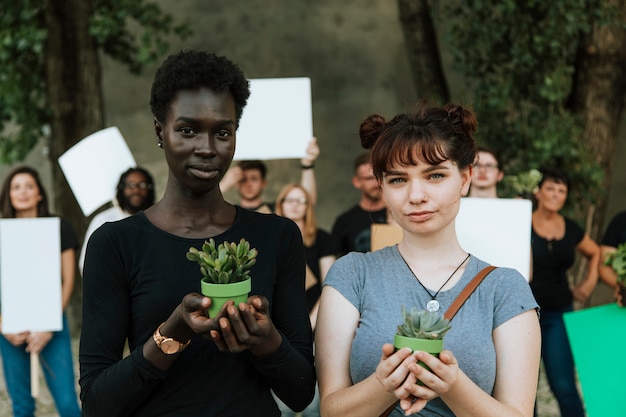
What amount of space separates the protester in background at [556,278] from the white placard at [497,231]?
1.99m

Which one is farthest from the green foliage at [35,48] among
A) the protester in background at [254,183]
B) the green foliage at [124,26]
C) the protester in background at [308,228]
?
Result: the protester in background at [308,228]

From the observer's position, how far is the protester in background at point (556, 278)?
17.6ft

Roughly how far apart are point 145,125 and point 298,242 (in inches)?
307

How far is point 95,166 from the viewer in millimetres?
4977

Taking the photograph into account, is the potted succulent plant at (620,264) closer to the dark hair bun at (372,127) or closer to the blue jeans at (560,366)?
the blue jeans at (560,366)

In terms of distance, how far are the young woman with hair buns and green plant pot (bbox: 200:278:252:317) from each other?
41cm

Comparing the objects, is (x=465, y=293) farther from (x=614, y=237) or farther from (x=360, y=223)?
(x=614, y=237)

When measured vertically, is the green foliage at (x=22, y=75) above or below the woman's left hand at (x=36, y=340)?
above

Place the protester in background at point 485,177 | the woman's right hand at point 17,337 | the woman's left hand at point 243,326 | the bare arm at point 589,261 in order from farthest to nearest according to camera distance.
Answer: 1. the bare arm at point 589,261
2. the woman's right hand at point 17,337
3. the protester in background at point 485,177
4. the woman's left hand at point 243,326

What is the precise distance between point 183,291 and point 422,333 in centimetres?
57

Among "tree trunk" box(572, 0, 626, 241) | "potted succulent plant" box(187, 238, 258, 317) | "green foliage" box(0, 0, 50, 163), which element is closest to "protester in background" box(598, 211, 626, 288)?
"tree trunk" box(572, 0, 626, 241)

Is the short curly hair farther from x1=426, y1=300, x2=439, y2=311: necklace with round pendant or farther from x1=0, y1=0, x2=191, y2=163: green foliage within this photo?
x1=0, y1=0, x2=191, y2=163: green foliage

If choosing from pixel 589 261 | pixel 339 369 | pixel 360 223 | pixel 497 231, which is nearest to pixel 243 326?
pixel 339 369

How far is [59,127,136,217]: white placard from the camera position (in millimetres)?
4902
